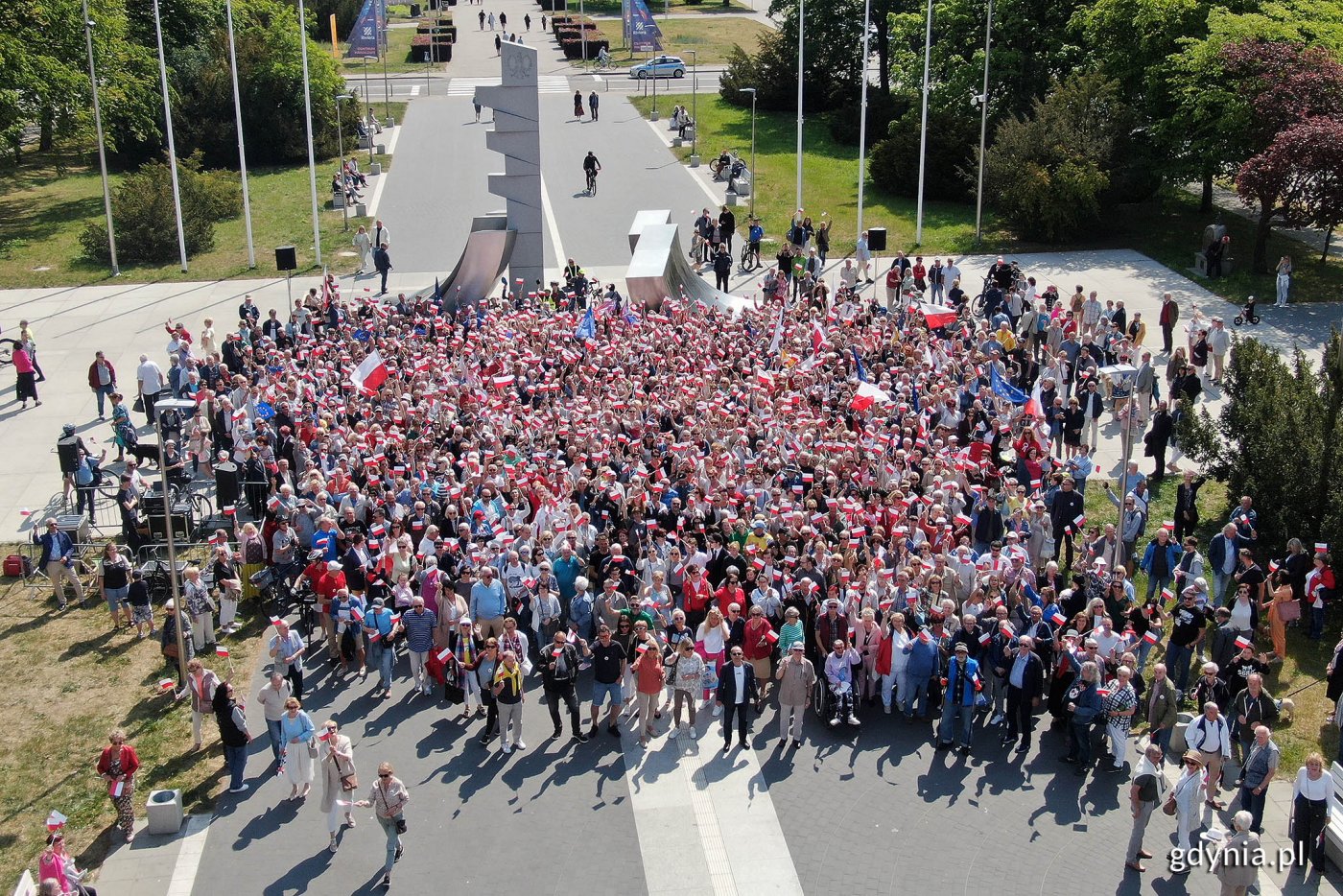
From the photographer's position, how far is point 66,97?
4288cm

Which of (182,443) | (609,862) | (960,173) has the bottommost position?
(609,862)

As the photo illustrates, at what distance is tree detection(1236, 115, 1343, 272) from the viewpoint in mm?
33156

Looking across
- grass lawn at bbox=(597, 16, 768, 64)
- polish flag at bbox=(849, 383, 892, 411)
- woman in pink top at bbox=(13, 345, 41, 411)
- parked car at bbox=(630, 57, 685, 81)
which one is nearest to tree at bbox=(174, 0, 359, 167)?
parked car at bbox=(630, 57, 685, 81)

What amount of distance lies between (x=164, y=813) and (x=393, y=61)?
63465 millimetres

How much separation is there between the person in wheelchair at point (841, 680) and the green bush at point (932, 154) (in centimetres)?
2921

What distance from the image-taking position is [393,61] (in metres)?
73.5

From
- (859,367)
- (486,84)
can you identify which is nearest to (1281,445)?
(859,367)

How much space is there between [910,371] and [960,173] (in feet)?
62.0

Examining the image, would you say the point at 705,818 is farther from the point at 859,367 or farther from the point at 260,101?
the point at 260,101

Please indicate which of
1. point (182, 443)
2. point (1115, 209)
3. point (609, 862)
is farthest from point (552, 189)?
point (609, 862)

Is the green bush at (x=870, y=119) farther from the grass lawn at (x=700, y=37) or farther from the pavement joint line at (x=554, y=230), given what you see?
the grass lawn at (x=700, y=37)

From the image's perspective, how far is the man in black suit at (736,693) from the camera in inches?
643

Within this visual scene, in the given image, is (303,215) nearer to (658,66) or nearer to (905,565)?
(658,66)

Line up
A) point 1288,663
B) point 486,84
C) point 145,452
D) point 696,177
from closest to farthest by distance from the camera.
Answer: point 1288,663 → point 145,452 → point 696,177 → point 486,84
